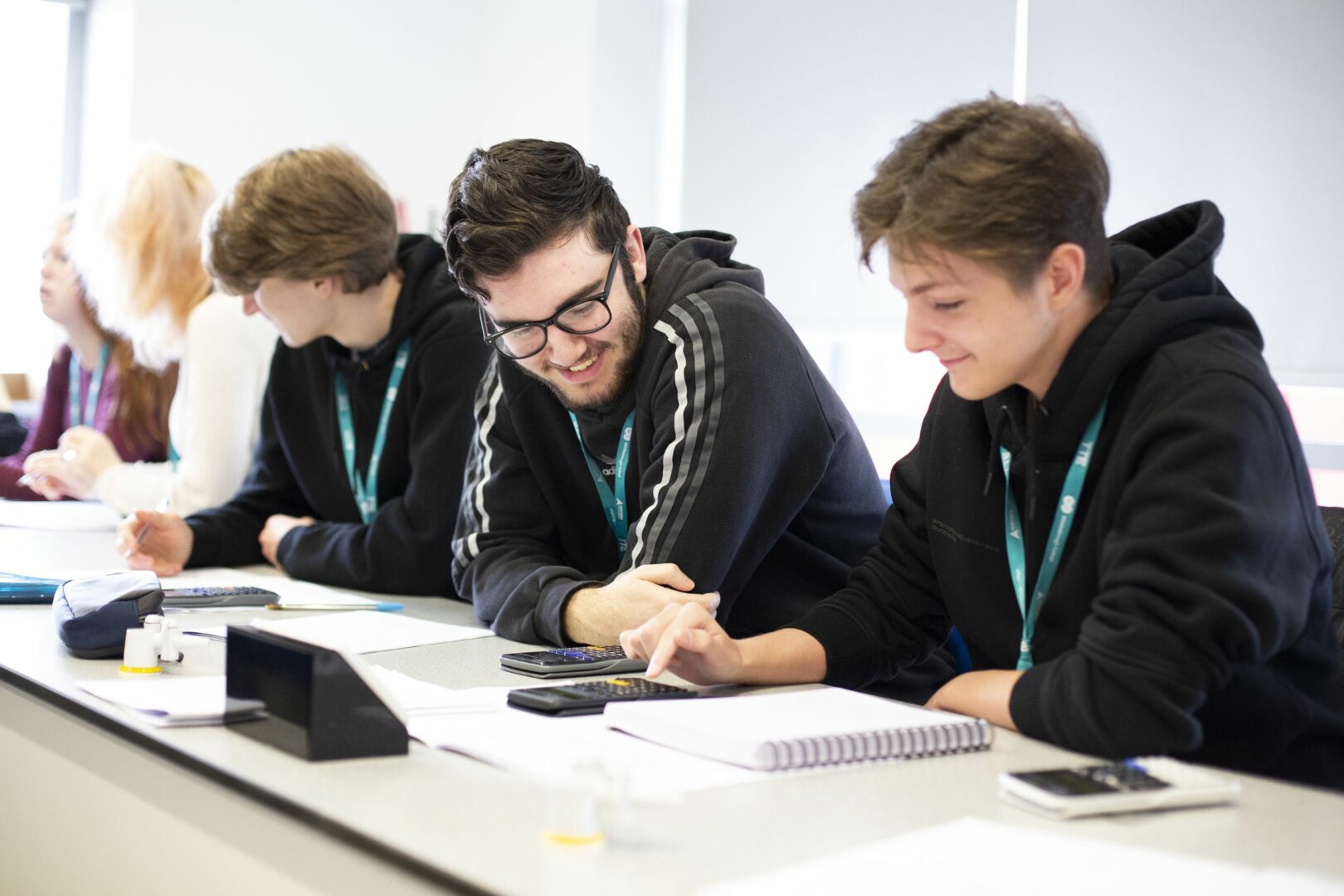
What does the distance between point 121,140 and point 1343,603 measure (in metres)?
4.30

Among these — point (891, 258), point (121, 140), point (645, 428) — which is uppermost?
point (121, 140)

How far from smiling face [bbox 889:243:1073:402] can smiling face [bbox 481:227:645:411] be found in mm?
545

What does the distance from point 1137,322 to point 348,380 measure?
5.58 feet

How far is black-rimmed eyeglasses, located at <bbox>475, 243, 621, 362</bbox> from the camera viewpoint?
1867 mm

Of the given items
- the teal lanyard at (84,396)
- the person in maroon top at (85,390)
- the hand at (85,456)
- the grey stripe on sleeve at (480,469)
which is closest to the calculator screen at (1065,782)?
the grey stripe on sleeve at (480,469)

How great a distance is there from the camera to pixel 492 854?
3.07 feet

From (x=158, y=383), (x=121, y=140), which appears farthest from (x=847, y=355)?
(x=121, y=140)

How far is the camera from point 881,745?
1220 millimetres

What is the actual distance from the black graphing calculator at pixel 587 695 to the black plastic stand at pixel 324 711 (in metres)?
0.19

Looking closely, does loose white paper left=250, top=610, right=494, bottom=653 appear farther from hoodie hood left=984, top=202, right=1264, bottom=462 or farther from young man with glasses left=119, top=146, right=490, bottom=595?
hoodie hood left=984, top=202, right=1264, bottom=462

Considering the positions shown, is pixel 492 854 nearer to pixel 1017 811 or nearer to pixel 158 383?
pixel 1017 811

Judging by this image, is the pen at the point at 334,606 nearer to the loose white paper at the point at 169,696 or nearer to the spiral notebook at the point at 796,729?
the loose white paper at the point at 169,696

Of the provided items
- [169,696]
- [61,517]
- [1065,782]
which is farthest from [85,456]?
[1065,782]

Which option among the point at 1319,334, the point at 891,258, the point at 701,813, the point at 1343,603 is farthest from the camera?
the point at 1319,334
